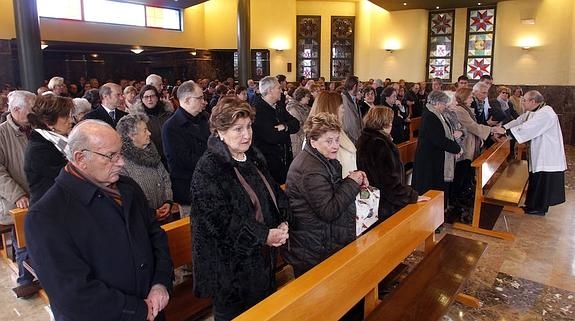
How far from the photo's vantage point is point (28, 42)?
6.81 meters

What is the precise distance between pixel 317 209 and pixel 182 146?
1462mm

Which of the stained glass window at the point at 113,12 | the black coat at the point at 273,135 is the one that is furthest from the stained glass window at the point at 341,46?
the black coat at the point at 273,135

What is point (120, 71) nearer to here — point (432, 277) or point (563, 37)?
point (563, 37)

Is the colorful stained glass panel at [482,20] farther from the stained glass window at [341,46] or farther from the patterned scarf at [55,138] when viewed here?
the patterned scarf at [55,138]

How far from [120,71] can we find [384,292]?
13.9 m

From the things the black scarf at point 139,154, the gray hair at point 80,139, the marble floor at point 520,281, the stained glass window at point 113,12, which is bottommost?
the marble floor at point 520,281

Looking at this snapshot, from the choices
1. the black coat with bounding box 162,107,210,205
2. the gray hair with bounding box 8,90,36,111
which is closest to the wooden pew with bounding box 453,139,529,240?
the black coat with bounding box 162,107,210,205

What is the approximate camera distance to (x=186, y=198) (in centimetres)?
360

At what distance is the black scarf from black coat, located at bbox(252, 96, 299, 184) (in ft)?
4.59

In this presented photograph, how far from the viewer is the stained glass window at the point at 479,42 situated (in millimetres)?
13562

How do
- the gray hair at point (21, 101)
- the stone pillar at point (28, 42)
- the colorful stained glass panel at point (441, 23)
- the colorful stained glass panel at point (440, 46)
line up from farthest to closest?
the colorful stained glass panel at point (440, 46), the colorful stained glass panel at point (441, 23), the stone pillar at point (28, 42), the gray hair at point (21, 101)

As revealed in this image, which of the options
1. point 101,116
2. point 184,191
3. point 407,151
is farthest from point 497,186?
point 101,116

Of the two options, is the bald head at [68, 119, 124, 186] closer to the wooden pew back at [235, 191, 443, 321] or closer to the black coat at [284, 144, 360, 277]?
the wooden pew back at [235, 191, 443, 321]

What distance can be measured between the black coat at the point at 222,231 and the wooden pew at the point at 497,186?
3.52 metres
